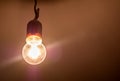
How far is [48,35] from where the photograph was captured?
1634 mm

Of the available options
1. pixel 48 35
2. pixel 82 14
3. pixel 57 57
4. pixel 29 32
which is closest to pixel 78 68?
pixel 57 57

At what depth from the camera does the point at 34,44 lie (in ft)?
3.68

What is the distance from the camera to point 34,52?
3.66ft

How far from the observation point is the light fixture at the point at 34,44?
1.09m

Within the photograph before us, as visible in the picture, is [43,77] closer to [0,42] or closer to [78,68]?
[78,68]

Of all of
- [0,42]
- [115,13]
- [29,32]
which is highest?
[0,42]

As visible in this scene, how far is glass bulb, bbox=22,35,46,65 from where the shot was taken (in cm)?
111

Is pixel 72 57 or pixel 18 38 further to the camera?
pixel 72 57

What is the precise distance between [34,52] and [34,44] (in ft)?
0.12

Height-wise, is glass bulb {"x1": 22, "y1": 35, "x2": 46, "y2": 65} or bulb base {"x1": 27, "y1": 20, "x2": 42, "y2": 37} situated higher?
bulb base {"x1": 27, "y1": 20, "x2": 42, "y2": 37}

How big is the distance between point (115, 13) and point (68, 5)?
0.96 ft

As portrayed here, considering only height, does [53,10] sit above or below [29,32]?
above

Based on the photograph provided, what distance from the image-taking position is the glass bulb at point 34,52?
1105 millimetres

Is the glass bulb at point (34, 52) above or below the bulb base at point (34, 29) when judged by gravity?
below
